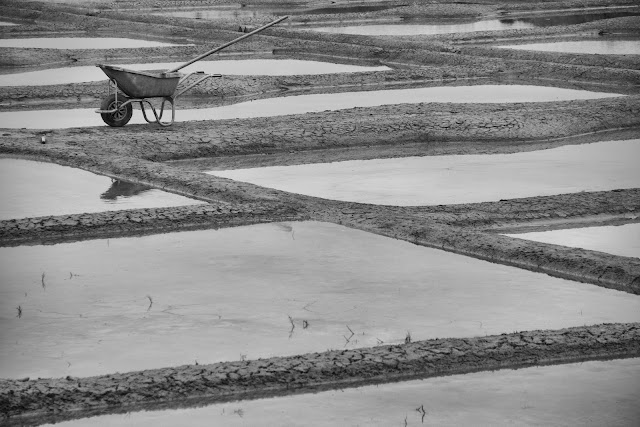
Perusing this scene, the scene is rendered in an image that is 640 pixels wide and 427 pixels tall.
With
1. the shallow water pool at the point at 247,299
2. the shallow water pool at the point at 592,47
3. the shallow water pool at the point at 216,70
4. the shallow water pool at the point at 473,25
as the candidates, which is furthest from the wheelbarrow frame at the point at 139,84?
the shallow water pool at the point at 473,25

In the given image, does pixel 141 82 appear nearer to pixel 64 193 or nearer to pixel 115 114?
pixel 115 114

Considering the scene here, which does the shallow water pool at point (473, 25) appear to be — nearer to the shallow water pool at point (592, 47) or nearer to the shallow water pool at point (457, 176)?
the shallow water pool at point (592, 47)

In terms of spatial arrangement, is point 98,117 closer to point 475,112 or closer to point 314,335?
point 475,112

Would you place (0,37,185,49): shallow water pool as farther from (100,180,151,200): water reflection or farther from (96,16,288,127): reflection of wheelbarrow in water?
(100,180,151,200): water reflection

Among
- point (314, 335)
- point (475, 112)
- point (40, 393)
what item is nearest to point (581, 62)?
point (475, 112)

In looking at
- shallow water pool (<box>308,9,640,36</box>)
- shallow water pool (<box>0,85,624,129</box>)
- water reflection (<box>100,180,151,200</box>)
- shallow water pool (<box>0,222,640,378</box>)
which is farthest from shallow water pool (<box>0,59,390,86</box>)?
shallow water pool (<box>0,222,640,378</box>)
